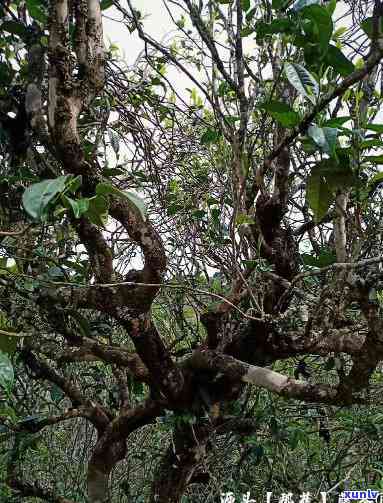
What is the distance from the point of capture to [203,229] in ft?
6.68

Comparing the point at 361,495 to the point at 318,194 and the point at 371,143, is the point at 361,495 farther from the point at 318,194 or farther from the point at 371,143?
the point at 371,143

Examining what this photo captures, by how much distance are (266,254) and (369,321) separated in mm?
475

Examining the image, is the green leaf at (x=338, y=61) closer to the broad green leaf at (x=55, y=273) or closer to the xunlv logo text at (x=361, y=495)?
the broad green leaf at (x=55, y=273)

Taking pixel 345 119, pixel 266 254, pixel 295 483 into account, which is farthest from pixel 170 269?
pixel 345 119

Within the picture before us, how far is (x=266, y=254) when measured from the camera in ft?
5.39

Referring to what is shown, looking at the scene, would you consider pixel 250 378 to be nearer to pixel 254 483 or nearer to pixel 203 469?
pixel 203 469

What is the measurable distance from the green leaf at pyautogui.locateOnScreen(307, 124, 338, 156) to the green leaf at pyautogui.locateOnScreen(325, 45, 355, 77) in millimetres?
134

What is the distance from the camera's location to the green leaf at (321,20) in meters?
0.83

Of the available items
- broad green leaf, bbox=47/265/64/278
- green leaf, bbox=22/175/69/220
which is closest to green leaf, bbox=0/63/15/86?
broad green leaf, bbox=47/265/64/278

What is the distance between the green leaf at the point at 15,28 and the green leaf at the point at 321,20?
0.83 metres

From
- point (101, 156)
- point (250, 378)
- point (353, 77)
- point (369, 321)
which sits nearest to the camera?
point (353, 77)

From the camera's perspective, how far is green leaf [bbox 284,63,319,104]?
2.86ft

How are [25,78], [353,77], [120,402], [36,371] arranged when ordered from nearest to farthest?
1. [353,77]
2. [25,78]
3. [36,371]
4. [120,402]

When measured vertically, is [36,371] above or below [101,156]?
below
